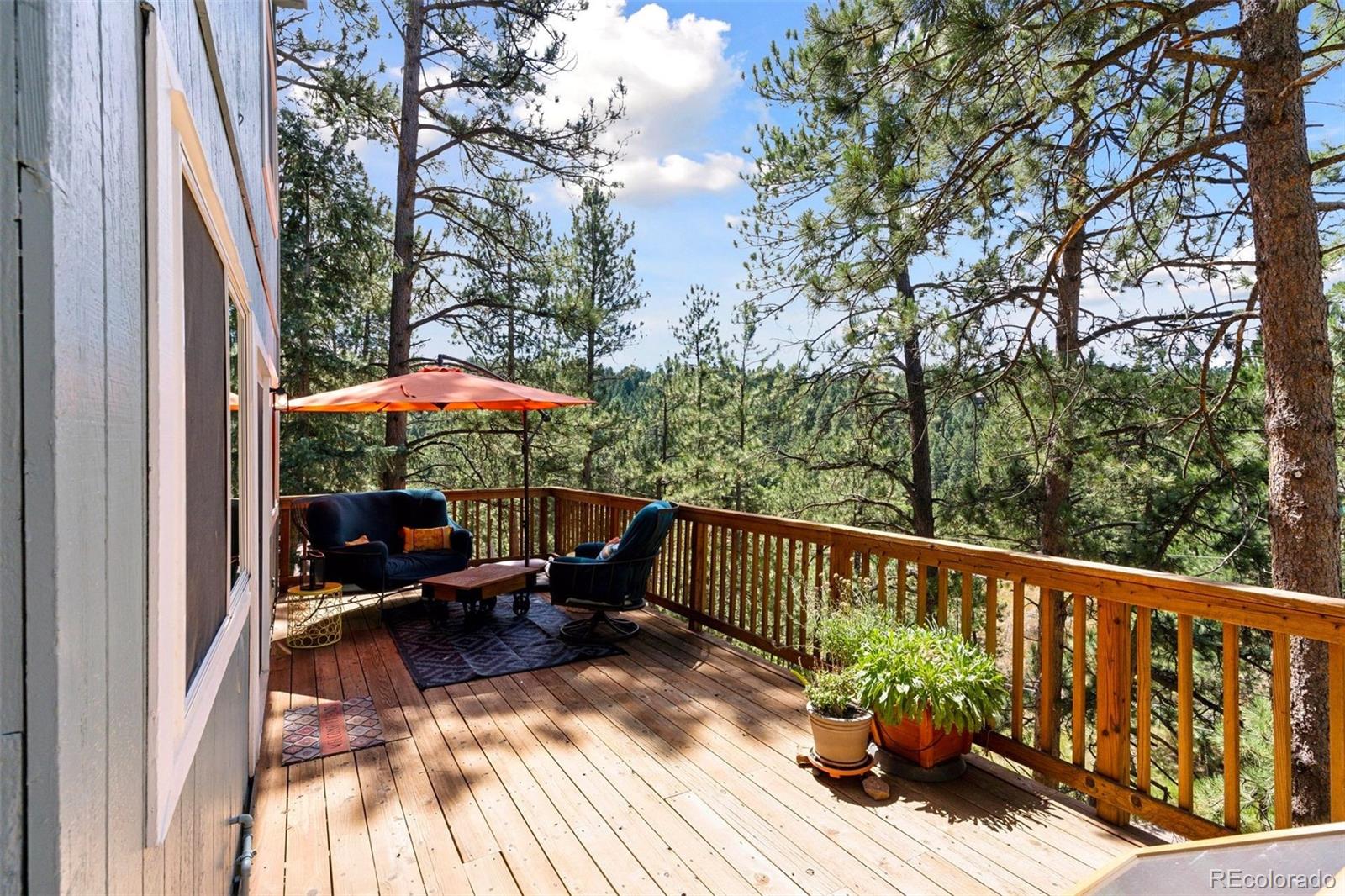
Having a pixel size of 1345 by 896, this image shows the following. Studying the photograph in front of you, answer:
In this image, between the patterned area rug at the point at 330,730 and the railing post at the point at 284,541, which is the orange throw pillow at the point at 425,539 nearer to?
the railing post at the point at 284,541

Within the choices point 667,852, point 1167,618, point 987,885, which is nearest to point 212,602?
point 667,852

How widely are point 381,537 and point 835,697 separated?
197 inches

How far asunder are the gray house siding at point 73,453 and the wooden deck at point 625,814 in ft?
5.91

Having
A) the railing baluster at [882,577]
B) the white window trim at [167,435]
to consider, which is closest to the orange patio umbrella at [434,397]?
the railing baluster at [882,577]

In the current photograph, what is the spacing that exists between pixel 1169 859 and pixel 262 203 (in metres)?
4.34

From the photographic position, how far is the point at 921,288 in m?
8.69

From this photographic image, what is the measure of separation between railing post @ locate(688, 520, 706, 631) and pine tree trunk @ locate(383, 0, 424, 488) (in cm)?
577

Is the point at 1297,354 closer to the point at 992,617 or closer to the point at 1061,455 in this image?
the point at 1061,455

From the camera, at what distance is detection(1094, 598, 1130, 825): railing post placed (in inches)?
108

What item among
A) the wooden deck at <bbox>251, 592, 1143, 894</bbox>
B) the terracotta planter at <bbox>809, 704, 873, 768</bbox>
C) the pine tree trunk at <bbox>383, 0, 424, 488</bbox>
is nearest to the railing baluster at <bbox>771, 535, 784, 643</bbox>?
the wooden deck at <bbox>251, 592, 1143, 894</bbox>

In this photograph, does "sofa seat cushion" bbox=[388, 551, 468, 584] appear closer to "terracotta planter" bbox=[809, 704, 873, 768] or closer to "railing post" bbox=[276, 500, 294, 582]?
"railing post" bbox=[276, 500, 294, 582]

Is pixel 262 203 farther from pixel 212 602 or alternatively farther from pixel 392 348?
pixel 392 348

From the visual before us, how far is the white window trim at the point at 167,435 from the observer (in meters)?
0.88

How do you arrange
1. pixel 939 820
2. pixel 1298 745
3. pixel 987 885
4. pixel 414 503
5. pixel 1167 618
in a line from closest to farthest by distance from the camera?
pixel 987 885 → pixel 939 820 → pixel 1298 745 → pixel 414 503 → pixel 1167 618
